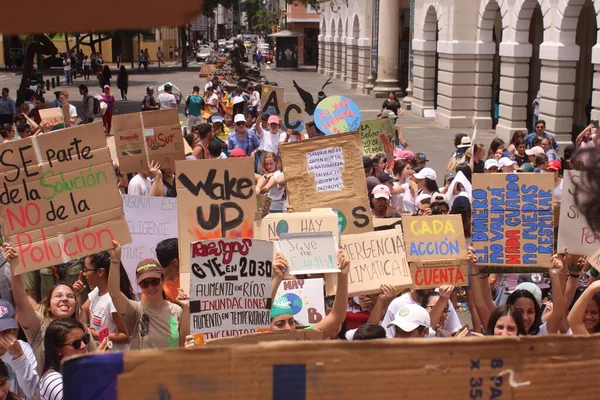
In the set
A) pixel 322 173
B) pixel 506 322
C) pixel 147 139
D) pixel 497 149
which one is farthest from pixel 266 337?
pixel 497 149

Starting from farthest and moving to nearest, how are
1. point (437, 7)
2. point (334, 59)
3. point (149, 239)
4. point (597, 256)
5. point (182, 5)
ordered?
point (334, 59)
point (437, 7)
point (149, 239)
point (597, 256)
point (182, 5)

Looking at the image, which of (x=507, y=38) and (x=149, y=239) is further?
(x=507, y=38)

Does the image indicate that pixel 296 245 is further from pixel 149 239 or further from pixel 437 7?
pixel 437 7

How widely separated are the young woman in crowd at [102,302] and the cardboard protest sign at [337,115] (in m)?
6.16

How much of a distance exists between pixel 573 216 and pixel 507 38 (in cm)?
1935

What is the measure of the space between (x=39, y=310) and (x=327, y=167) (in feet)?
9.30

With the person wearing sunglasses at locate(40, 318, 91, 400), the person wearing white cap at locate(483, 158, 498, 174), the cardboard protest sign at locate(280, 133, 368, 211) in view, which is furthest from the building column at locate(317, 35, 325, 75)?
the person wearing sunglasses at locate(40, 318, 91, 400)

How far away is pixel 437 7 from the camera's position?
1137 inches

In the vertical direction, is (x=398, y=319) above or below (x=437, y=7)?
below

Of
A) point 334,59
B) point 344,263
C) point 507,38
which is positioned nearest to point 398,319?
point 344,263

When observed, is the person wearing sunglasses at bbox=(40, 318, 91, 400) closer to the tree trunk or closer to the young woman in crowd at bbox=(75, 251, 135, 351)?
the young woman in crowd at bbox=(75, 251, 135, 351)

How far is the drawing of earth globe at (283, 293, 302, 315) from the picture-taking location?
596 cm

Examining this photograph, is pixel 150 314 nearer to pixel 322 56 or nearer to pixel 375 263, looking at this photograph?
pixel 375 263

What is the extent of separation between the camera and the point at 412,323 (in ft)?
16.7
